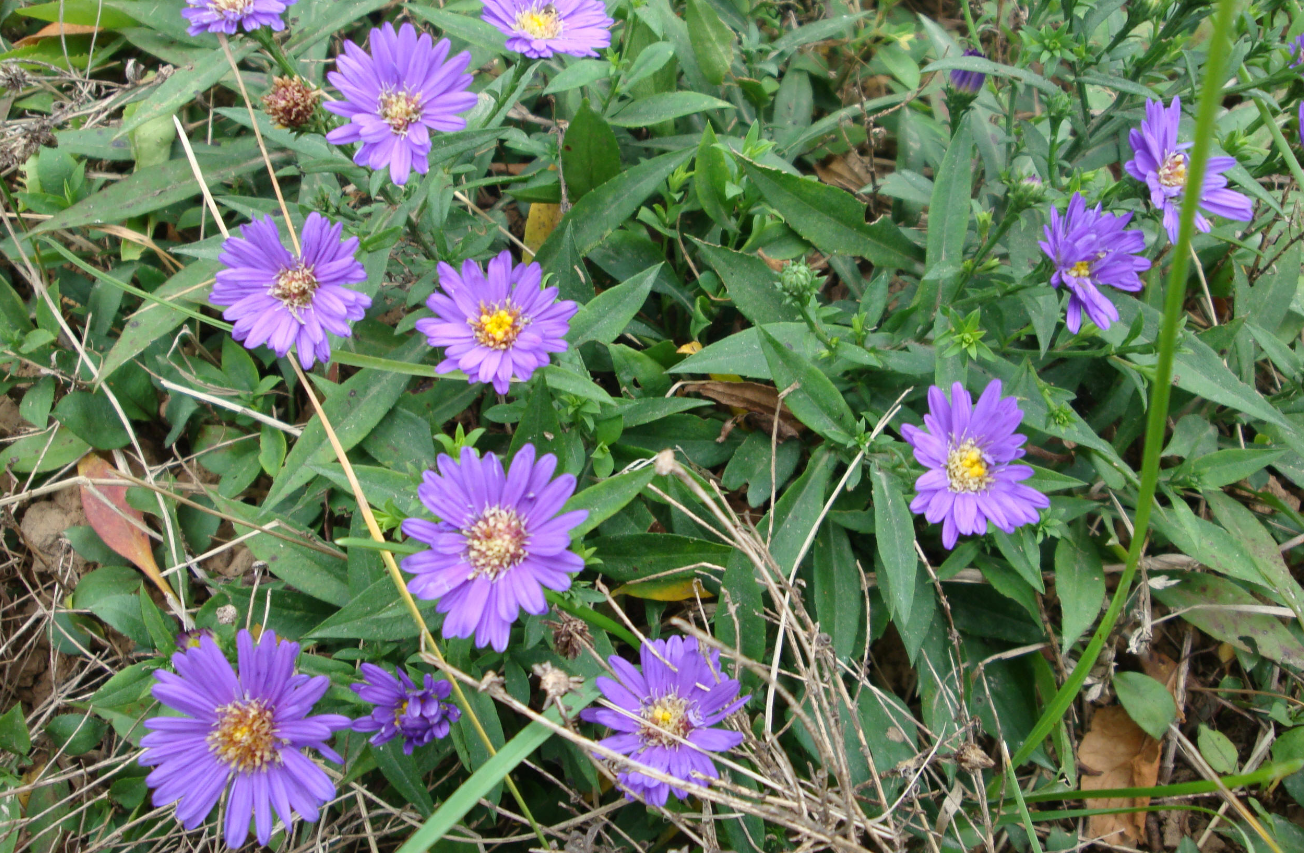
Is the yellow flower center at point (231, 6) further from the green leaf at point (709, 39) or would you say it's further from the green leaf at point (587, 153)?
the green leaf at point (709, 39)

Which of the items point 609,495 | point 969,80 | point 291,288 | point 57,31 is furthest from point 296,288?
point 969,80

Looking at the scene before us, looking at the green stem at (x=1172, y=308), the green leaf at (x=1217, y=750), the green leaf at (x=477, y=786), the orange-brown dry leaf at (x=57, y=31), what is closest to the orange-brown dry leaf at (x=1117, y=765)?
the green leaf at (x=1217, y=750)

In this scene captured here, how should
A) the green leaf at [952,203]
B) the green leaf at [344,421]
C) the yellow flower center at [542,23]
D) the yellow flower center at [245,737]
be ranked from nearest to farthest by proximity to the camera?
the yellow flower center at [245,737] < the yellow flower center at [542,23] < the green leaf at [344,421] < the green leaf at [952,203]

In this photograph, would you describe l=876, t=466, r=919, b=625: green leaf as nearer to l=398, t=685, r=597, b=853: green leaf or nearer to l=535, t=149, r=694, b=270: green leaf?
l=398, t=685, r=597, b=853: green leaf

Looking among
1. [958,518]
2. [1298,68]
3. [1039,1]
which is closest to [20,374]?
[958,518]

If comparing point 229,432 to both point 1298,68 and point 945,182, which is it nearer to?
point 945,182

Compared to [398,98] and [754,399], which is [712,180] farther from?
[398,98]
